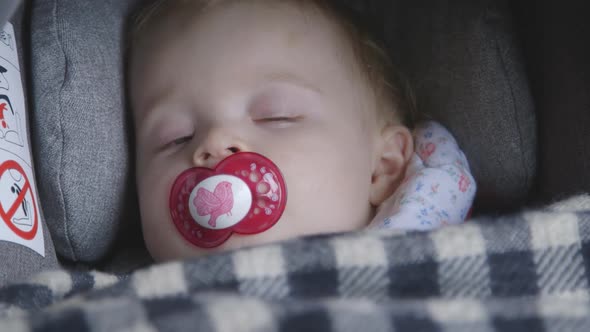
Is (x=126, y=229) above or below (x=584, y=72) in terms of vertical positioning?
below

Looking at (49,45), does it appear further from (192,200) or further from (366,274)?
(366,274)

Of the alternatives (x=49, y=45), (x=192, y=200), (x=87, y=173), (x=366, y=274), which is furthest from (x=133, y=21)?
(x=366, y=274)

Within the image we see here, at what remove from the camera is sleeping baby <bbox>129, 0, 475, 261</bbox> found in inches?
34.0

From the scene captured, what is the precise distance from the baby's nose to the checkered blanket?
0.25m

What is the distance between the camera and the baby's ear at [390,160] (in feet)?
→ 3.42

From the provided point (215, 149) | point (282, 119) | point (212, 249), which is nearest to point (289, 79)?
point (282, 119)

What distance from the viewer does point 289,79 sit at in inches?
36.7

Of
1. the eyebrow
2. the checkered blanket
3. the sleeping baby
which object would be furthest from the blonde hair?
the checkered blanket

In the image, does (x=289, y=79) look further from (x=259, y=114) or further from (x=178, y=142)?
(x=178, y=142)

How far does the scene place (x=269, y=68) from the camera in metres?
0.94

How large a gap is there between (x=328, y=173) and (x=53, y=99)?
43 cm

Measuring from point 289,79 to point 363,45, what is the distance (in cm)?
25

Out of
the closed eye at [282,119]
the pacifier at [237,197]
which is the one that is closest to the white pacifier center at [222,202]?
the pacifier at [237,197]

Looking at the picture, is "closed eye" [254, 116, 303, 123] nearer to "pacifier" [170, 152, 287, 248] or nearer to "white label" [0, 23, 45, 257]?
"pacifier" [170, 152, 287, 248]
